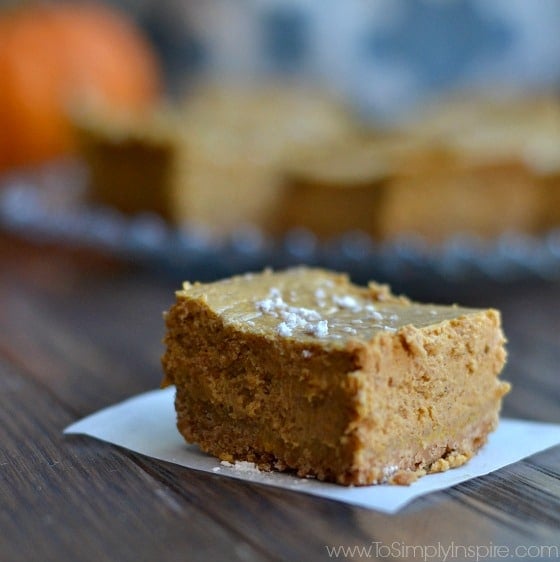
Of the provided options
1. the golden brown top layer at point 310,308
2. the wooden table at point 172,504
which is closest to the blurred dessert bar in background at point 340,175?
the wooden table at point 172,504

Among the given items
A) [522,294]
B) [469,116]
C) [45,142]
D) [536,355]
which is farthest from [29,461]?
[45,142]

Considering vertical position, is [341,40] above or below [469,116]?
above

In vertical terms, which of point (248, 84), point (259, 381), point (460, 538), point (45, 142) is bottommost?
point (460, 538)

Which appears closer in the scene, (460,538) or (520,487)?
(460,538)

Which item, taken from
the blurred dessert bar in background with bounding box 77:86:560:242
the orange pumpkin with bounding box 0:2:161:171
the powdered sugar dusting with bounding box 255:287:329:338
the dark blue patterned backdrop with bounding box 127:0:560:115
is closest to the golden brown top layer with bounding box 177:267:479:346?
the powdered sugar dusting with bounding box 255:287:329:338

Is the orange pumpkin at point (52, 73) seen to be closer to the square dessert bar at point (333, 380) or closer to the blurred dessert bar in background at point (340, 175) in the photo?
the blurred dessert bar in background at point (340, 175)

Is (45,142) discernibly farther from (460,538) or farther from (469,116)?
(460,538)

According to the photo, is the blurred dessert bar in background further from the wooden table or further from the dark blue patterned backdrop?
the dark blue patterned backdrop
